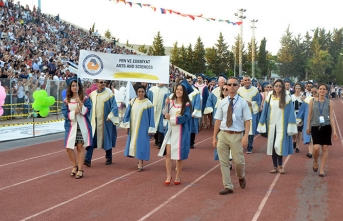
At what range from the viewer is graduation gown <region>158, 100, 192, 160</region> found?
852 centimetres

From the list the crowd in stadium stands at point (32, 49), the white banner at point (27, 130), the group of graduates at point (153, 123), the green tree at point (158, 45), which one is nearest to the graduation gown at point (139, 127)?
the group of graduates at point (153, 123)

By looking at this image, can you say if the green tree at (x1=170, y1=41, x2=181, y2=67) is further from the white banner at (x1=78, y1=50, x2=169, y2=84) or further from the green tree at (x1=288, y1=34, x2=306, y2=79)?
the white banner at (x1=78, y1=50, x2=169, y2=84)

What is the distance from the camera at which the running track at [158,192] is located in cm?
663

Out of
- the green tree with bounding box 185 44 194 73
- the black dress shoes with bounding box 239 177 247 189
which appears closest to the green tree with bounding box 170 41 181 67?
the green tree with bounding box 185 44 194 73

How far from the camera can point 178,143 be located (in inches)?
337

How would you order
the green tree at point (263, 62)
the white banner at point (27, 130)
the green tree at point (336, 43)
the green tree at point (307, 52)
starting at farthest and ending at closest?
1. the green tree at point (336, 43)
2. the green tree at point (307, 52)
3. the green tree at point (263, 62)
4. the white banner at point (27, 130)

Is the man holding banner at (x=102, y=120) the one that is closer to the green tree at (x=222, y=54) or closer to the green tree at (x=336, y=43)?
the green tree at (x=222, y=54)

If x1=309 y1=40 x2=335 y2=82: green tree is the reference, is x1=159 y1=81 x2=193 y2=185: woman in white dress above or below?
below

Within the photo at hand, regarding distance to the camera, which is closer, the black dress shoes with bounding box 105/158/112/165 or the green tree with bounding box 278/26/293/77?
the black dress shoes with bounding box 105/158/112/165

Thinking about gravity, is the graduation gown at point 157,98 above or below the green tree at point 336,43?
below

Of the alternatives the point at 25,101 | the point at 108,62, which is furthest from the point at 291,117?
the point at 25,101

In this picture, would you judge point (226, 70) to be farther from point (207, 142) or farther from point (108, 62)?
point (108, 62)

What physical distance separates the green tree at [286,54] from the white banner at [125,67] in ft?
293

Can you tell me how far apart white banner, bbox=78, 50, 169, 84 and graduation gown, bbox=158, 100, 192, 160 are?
103 centimetres
